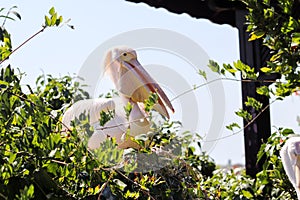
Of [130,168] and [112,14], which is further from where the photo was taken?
[112,14]

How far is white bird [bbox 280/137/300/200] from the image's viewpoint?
6.19ft

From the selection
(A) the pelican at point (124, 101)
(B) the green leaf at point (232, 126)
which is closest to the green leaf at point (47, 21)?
(A) the pelican at point (124, 101)

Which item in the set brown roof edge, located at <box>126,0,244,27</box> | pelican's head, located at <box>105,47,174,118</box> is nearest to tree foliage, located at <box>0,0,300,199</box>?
pelican's head, located at <box>105,47,174,118</box>

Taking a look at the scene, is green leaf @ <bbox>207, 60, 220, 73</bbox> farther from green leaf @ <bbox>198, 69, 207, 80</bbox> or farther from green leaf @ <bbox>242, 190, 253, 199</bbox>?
green leaf @ <bbox>242, 190, 253, 199</bbox>

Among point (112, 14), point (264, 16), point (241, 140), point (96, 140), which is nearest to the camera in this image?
point (264, 16)

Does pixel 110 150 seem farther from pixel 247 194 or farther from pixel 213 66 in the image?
pixel 247 194

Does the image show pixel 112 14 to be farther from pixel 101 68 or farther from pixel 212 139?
pixel 212 139

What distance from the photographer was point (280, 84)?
1.76 meters

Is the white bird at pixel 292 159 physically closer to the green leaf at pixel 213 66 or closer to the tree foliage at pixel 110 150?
the tree foliage at pixel 110 150

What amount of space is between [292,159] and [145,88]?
54 centimetres

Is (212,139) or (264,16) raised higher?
(264,16)

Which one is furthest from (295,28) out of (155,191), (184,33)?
(155,191)

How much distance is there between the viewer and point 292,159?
1.90 meters

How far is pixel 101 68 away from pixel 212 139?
0.46 metres
